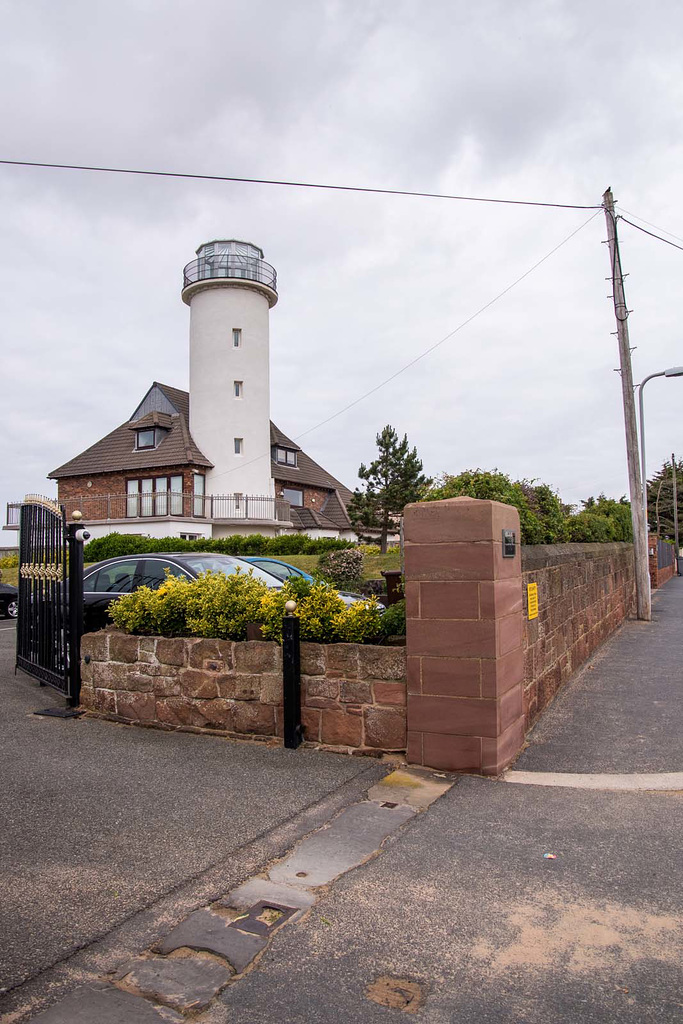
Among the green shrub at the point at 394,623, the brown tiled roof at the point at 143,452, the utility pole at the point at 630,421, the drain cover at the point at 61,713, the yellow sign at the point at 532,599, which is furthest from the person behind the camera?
the brown tiled roof at the point at 143,452

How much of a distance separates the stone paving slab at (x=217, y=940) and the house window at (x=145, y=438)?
36.8 m

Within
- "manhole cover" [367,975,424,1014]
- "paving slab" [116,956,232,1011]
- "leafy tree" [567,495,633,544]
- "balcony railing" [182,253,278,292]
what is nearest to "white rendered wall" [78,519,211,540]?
"balcony railing" [182,253,278,292]

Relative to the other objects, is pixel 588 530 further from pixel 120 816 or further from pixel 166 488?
pixel 166 488

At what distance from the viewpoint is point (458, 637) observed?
535 centimetres

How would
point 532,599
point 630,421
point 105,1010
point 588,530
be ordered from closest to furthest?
1. point 105,1010
2. point 532,599
3. point 588,530
4. point 630,421

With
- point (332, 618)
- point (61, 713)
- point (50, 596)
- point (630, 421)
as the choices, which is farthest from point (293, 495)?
point (332, 618)

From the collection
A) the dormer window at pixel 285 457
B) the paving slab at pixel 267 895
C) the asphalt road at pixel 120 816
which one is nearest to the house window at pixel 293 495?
the dormer window at pixel 285 457

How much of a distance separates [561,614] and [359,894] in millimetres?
5585

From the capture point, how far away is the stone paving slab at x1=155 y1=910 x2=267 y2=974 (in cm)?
304

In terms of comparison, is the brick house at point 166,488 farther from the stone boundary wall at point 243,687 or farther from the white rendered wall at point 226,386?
the stone boundary wall at point 243,687

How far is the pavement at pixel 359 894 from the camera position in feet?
9.00

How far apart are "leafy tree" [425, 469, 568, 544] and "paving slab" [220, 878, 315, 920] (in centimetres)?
406

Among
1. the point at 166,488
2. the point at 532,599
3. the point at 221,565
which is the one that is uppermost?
the point at 166,488

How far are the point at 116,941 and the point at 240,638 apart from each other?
341 cm
